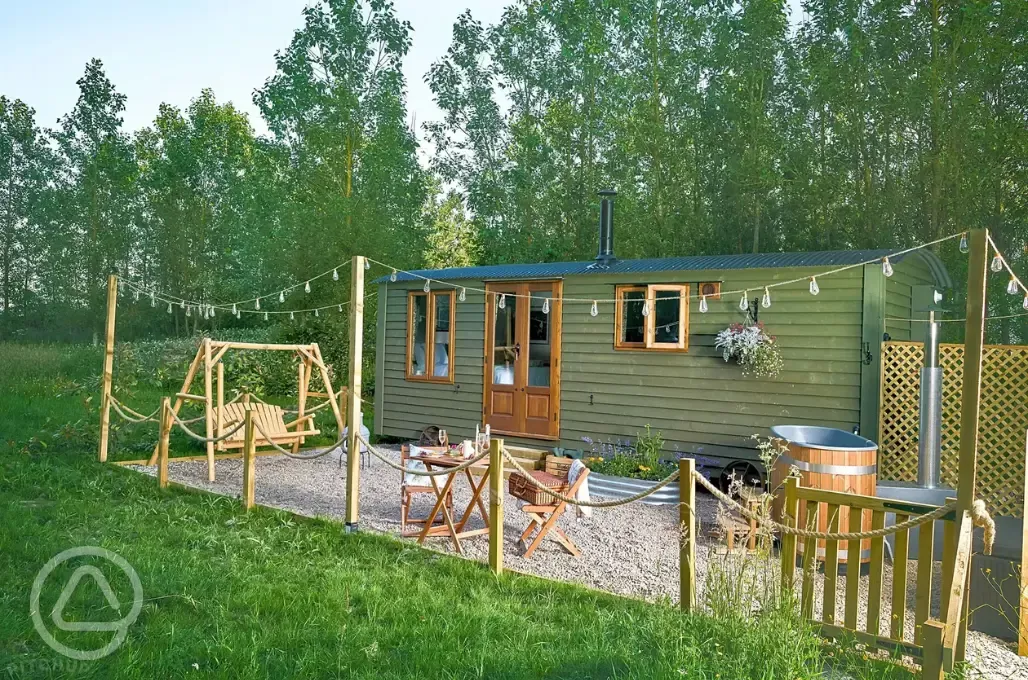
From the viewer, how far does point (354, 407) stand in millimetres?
6305

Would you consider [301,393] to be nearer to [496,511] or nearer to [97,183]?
[496,511]

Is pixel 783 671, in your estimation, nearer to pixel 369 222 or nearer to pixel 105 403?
pixel 105 403

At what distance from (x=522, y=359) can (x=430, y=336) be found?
159 cm

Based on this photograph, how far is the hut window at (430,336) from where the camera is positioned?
11.0m

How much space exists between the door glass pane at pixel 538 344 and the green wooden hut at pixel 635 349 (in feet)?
0.06

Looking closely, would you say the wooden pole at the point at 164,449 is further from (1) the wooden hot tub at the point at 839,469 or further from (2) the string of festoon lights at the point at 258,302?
(1) the wooden hot tub at the point at 839,469

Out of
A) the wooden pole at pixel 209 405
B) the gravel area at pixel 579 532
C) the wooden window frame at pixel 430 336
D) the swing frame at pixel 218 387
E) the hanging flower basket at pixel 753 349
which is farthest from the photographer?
the wooden window frame at pixel 430 336

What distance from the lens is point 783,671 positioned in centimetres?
336

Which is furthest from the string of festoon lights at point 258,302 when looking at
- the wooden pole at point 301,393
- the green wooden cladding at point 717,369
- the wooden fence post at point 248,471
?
the green wooden cladding at point 717,369

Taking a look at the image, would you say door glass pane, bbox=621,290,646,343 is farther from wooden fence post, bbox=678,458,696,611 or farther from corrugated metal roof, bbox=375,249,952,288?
wooden fence post, bbox=678,458,696,611

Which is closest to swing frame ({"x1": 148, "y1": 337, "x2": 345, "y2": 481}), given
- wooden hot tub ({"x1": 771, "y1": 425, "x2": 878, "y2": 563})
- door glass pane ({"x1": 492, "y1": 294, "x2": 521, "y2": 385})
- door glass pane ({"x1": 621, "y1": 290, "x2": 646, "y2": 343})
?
door glass pane ({"x1": 492, "y1": 294, "x2": 521, "y2": 385})

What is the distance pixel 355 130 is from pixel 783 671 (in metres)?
17.3

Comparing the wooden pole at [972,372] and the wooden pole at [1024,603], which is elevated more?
the wooden pole at [972,372]

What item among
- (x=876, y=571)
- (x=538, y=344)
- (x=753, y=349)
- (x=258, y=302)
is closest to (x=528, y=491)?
(x=876, y=571)
